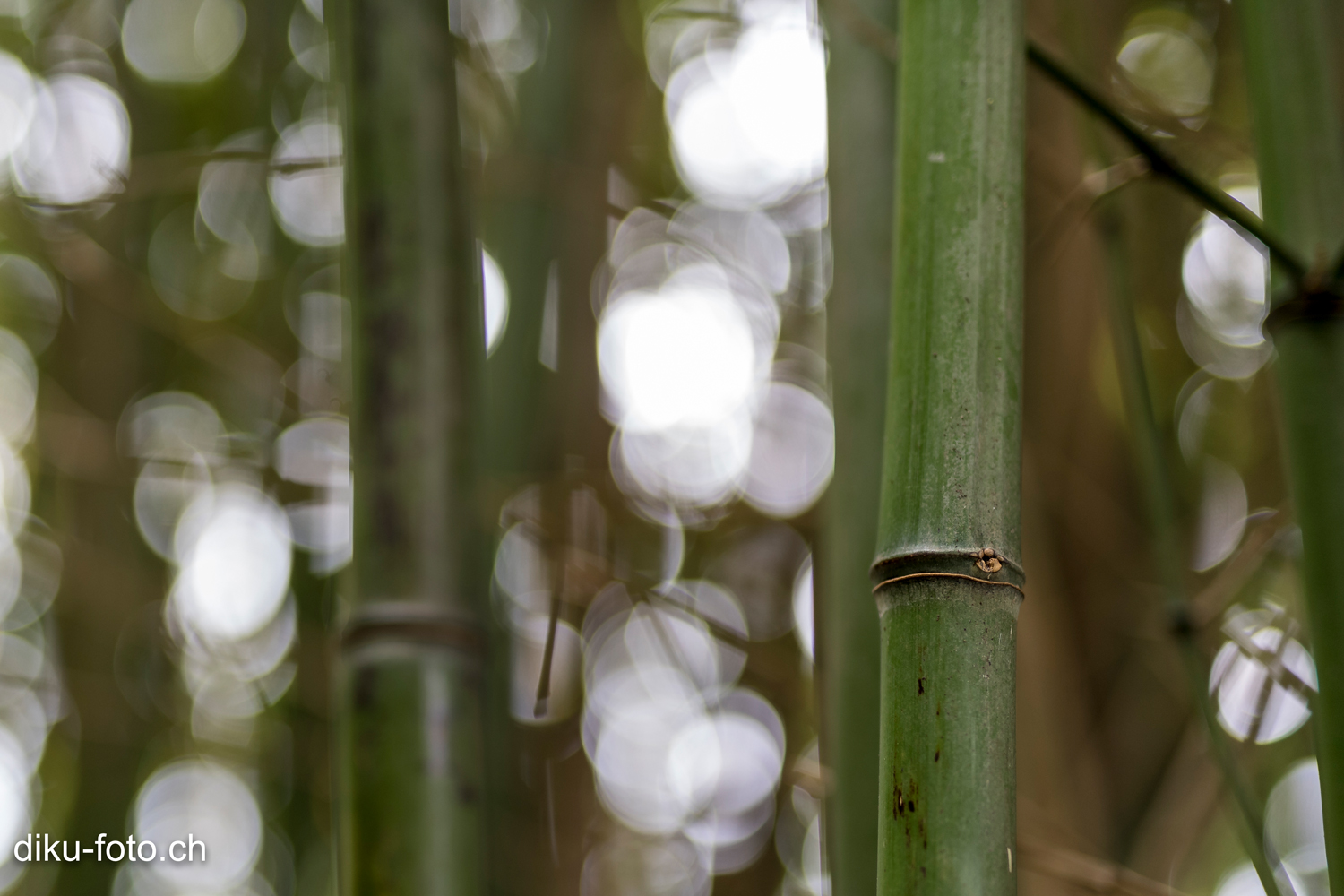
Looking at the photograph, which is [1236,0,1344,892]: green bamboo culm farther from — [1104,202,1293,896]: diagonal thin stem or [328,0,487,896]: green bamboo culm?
[328,0,487,896]: green bamboo culm

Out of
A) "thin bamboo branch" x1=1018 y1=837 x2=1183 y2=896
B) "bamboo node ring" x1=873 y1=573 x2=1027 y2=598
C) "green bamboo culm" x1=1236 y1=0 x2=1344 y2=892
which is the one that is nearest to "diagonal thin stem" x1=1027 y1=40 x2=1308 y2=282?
"green bamboo culm" x1=1236 y1=0 x2=1344 y2=892

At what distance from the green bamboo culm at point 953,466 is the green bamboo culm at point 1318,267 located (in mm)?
117

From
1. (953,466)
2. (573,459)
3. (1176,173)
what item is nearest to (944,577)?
(953,466)

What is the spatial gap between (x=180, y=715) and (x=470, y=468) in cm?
101

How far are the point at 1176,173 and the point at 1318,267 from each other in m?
0.05

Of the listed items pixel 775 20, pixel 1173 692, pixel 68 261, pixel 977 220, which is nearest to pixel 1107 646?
pixel 1173 692

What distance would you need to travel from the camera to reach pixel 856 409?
50 cm

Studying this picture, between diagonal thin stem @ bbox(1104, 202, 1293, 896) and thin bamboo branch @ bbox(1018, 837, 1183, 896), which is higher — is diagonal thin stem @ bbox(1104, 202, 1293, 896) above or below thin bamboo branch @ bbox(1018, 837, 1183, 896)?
above

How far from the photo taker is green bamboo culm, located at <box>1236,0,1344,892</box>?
14.2 inches

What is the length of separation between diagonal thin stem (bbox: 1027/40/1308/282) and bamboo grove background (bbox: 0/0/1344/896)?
32 millimetres

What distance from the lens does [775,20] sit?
1.05 meters

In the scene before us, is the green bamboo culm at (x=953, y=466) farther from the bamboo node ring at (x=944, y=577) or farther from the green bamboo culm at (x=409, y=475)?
the green bamboo culm at (x=409, y=475)

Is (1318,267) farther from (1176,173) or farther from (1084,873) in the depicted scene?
(1084,873)

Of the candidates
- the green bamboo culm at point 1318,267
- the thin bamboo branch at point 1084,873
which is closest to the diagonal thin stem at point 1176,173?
the green bamboo culm at point 1318,267
